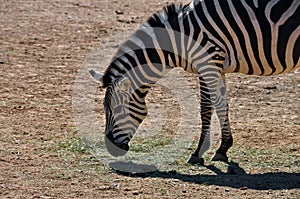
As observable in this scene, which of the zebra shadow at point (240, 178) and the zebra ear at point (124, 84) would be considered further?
the zebra ear at point (124, 84)

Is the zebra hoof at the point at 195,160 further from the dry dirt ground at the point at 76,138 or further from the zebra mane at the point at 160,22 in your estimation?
the zebra mane at the point at 160,22

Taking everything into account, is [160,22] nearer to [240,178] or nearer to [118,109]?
[118,109]

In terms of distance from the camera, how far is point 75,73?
1495 centimetres

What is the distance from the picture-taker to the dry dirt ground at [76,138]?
8969mm

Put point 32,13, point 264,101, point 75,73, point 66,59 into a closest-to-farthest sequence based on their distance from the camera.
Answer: point 264,101 → point 75,73 → point 66,59 → point 32,13

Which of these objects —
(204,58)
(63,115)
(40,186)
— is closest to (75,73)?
(63,115)

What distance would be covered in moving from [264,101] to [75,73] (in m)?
3.64

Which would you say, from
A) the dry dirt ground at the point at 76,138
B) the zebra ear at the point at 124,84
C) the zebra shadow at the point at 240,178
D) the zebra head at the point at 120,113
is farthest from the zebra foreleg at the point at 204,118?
the zebra ear at the point at 124,84

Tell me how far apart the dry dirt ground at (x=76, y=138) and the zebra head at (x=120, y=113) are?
37cm

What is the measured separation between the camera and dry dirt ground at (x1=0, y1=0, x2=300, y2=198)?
8.97 meters

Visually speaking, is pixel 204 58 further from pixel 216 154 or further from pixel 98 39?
pixel 98 39

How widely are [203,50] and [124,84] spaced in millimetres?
1034

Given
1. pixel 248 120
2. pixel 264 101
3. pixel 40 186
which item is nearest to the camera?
pixel 40 186

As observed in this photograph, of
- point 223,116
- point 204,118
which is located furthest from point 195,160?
point 223,116
